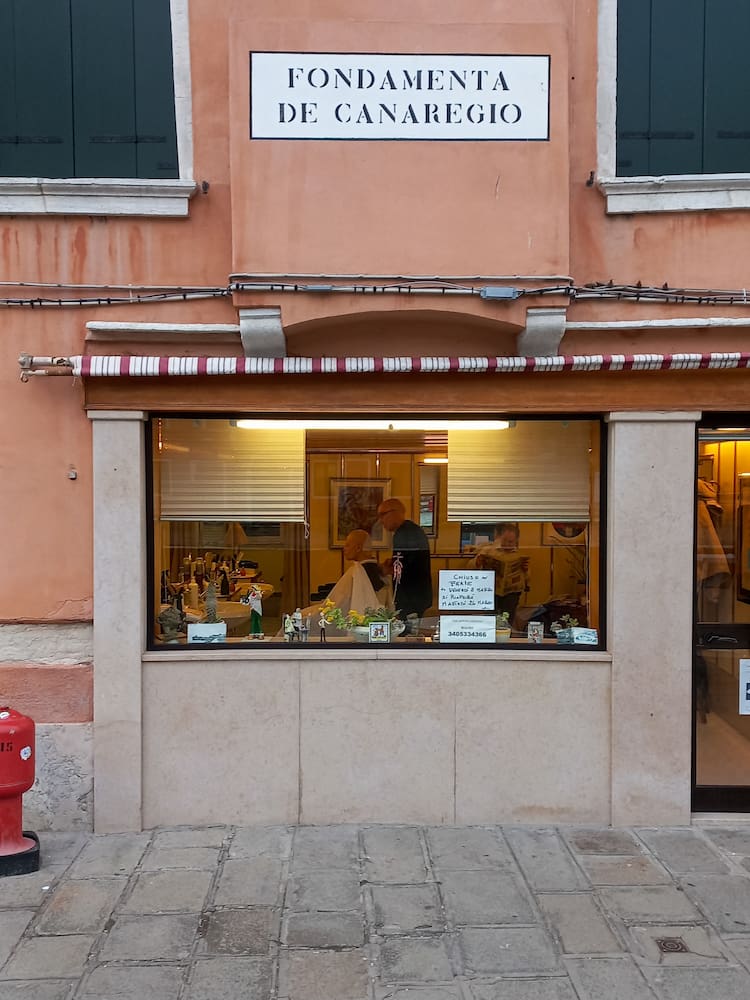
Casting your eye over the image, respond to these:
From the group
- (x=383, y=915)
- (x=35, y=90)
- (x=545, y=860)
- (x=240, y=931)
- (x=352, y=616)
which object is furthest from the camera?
(x=352, y=616)

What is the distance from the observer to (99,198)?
504 centimetres

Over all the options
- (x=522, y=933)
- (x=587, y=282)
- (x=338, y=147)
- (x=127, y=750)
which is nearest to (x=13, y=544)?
(x=127, y=750)

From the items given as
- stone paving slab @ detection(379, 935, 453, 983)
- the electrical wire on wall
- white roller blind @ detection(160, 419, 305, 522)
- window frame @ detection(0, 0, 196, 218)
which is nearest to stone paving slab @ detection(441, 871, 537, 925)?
stone paving slab @ detection(379, 935, 453, 983)

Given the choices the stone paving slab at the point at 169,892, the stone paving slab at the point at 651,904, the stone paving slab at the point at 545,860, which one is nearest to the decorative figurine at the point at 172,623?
the stone paving slab at the point at 169,892

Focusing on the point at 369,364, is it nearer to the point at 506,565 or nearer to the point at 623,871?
the point at 506,565

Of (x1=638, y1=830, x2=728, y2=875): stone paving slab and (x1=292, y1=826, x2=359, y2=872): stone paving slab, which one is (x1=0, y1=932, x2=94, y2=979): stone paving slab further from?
(x1=638, y1=830, x2=728, y2=875): stone paving slab

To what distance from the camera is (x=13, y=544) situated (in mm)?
5113

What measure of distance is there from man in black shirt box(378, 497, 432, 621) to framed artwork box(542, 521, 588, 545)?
0.87m

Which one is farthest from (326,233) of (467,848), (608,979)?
(608,979)

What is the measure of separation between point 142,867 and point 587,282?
15.4 ft

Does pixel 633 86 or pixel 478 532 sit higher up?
pixel 633 86

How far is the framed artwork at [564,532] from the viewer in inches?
217

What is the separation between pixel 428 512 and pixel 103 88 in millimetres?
3728

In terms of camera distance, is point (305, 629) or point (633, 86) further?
point (305, 629)
